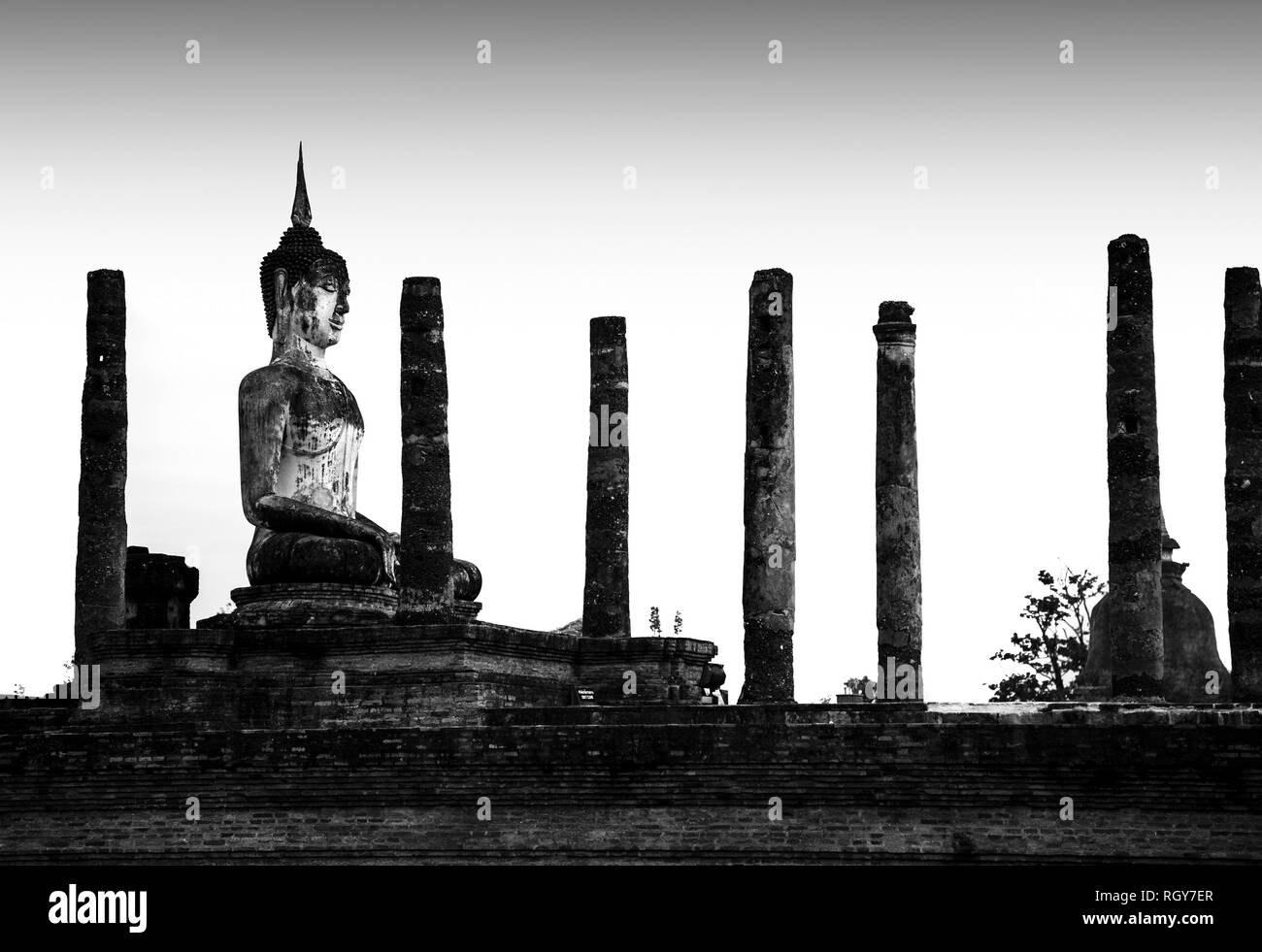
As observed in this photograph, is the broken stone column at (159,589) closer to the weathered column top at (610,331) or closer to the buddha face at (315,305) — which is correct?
the buddha face at (315,305)

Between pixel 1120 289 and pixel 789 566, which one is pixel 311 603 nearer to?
pixel 789 566

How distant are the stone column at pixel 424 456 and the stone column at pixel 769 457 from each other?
294 cm

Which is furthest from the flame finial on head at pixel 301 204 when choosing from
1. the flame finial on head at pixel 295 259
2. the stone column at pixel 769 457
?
the stone column at pixel 769 457

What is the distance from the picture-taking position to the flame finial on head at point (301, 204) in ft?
87.5

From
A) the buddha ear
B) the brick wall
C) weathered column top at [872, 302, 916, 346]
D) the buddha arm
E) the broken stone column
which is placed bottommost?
the brick wall

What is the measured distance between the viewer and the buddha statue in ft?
80.0

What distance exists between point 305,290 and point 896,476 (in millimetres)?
6460

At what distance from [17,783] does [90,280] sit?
24.2ft

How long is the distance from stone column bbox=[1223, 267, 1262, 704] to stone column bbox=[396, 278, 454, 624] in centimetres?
761

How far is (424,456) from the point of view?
23.6 metres

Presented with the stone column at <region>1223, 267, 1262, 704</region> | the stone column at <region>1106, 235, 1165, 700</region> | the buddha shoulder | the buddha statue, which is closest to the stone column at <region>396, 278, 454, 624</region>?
the buddha statue

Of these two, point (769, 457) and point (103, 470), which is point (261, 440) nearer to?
point (103, 470)

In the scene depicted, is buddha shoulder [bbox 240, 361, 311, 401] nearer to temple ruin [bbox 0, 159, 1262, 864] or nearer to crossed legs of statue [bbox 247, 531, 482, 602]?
temple ruin [bbox 0, 159, 1262, 864]

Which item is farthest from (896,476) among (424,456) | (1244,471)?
(424,456)
